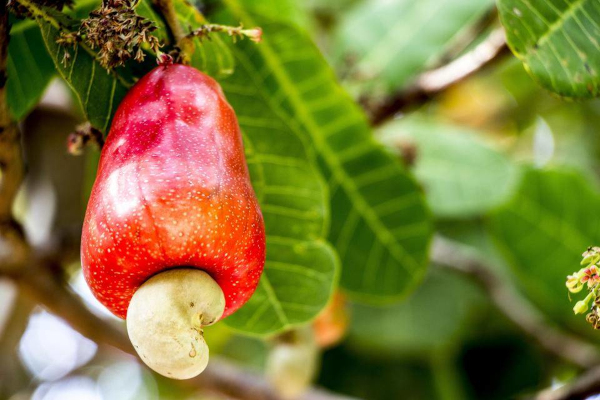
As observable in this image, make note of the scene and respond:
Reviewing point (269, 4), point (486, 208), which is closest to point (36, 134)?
point (269, 4)

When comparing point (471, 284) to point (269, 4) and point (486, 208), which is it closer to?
point (486, 208)

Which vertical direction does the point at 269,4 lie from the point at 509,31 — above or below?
below

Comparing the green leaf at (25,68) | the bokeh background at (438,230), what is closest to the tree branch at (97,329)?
the bokeh background at (438,230)

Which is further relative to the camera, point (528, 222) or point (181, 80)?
point (528, 222)

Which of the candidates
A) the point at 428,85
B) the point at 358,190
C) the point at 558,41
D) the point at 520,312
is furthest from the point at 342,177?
the point at 520,312

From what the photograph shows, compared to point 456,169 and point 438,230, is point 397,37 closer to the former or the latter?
point 456,169

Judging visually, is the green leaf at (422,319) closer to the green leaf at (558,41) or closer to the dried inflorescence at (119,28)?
the green leaf at (558,41)
